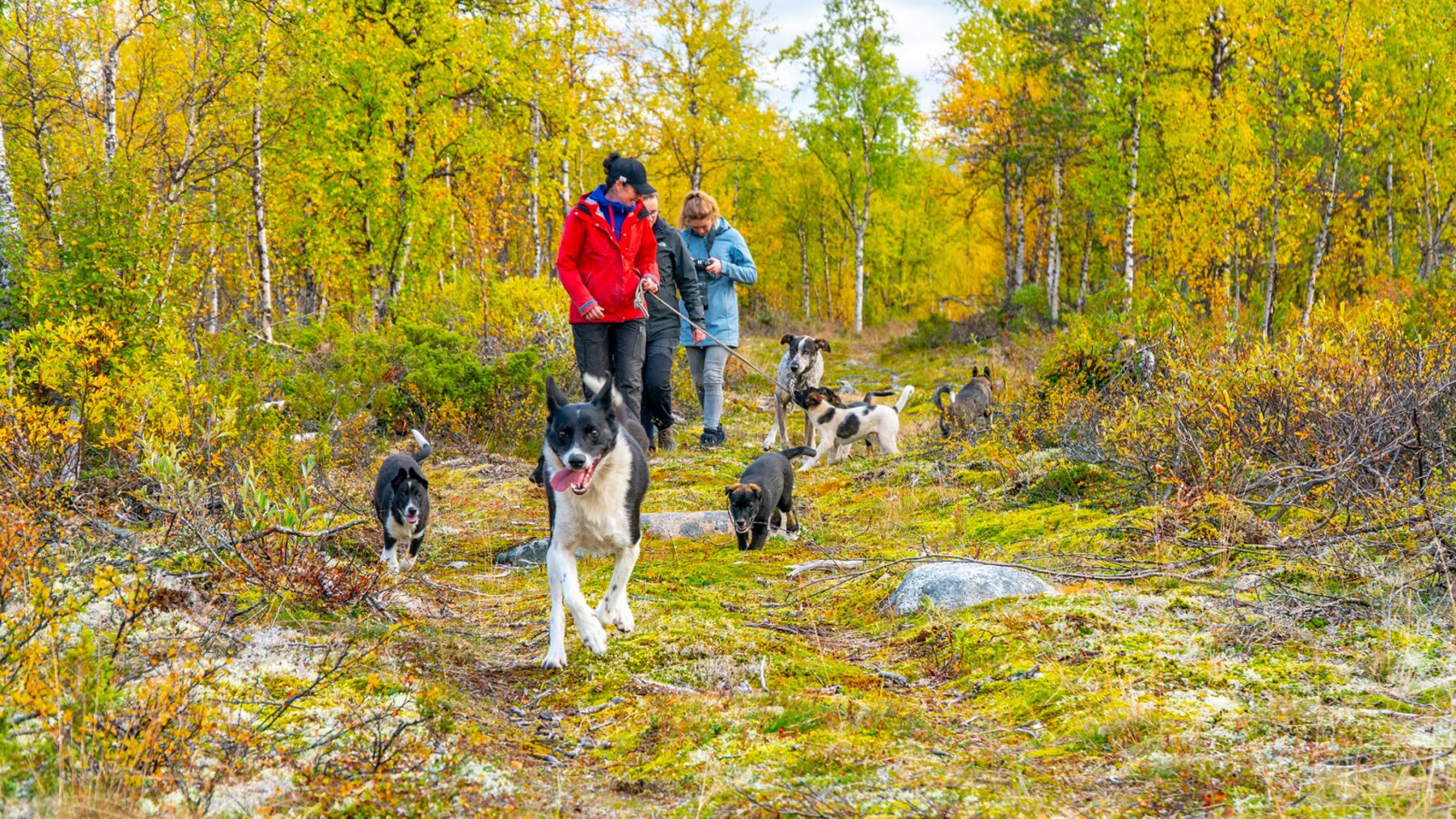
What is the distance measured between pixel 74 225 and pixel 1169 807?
22.8ft

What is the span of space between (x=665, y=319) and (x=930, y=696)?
21.0ft

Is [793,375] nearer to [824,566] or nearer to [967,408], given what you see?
[967,408]

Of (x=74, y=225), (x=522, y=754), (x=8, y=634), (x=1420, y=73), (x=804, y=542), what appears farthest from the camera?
(x=1420, y=73)

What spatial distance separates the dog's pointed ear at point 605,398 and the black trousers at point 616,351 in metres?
3.08

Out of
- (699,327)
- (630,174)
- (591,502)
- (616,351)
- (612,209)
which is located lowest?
(591,502)

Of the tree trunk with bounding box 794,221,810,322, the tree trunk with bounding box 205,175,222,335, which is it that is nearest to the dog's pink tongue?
the tree trunk with bounding box 205,175,222,335

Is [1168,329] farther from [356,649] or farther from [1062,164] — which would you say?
[1062,164]

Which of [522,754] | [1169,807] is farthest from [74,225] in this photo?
[1169,807]

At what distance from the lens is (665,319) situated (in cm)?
968

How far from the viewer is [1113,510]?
21.8 feet

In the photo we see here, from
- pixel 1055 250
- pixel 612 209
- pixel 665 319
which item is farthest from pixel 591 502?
pixel 1055 250

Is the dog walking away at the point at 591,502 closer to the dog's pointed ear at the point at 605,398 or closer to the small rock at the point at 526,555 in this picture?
the dog's pointed ear at the point at 605,398

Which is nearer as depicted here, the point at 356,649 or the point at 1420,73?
the point at 356,649

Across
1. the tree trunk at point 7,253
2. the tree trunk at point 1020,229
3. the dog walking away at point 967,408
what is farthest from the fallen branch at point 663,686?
the tree trunk at point 1020,229
